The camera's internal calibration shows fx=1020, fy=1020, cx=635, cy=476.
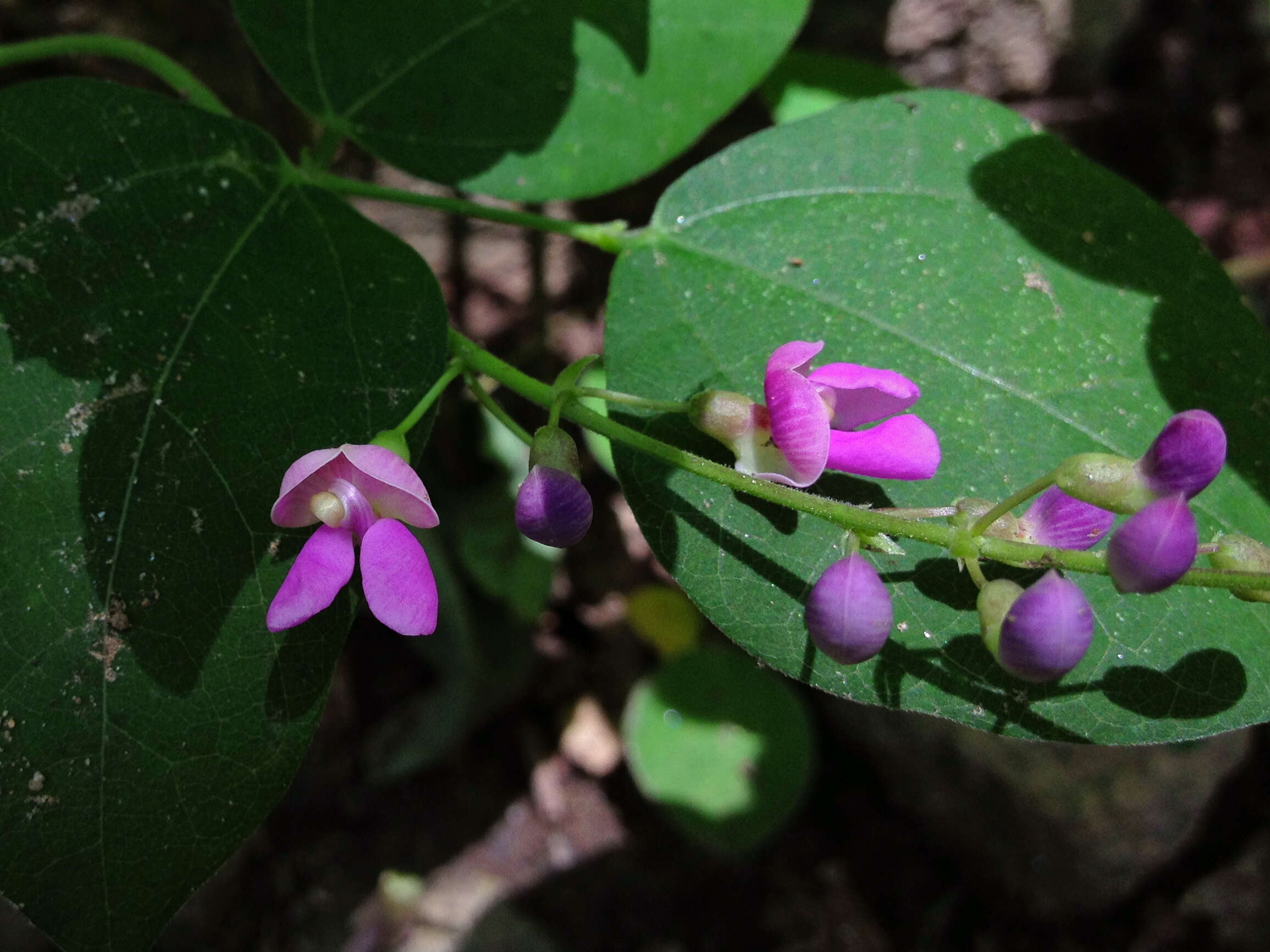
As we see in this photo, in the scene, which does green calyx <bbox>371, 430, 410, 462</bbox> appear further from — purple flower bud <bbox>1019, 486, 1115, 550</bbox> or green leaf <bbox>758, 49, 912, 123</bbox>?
green leaf <bbox>758, 49, 912, 123</bbox>

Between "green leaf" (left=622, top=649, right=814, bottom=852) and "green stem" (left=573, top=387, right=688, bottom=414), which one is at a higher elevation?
"green stem" (left=573, top=387, right=688, bottom=414)

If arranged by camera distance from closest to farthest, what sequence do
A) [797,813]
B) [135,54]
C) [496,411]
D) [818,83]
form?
[496,411] < [135,54] < [818,83] < [797,813]

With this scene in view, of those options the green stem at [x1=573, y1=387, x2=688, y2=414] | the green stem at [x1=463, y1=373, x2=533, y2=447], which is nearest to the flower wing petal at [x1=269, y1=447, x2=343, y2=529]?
the green stem at [x1=463, y1=373, x2=533, y2=447]

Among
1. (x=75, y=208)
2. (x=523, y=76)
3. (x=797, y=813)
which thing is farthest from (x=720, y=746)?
(x=75, y=208)

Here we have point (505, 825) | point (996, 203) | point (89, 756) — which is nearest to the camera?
point (89, 756)

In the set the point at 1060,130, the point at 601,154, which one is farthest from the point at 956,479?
the point at 1060,130

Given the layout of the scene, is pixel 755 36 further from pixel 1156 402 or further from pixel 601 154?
pixel 1156 402

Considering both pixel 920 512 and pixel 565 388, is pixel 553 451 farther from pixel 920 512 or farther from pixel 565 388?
pixel 920 512
